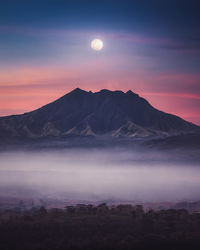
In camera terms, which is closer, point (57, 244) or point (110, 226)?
point (57, 244)

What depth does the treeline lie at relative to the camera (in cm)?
12312

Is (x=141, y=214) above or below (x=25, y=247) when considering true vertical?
above

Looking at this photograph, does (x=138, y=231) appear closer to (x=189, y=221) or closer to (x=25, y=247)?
(x=189, y=221)

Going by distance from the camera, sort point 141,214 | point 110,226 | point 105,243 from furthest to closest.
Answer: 1. point 141,214
2. point 110,226
3. point 105,243

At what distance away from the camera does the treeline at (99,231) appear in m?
123

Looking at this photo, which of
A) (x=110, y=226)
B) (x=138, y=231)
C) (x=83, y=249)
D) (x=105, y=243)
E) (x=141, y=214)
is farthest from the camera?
(x=141, y=214)

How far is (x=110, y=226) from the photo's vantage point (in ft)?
509

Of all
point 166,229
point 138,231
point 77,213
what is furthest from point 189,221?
point 77,213

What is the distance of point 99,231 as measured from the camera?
146 metres

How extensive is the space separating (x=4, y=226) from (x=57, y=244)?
29261 mm

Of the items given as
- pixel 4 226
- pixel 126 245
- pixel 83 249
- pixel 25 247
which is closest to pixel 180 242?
pixel 126 245

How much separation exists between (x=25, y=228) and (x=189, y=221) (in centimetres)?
6391

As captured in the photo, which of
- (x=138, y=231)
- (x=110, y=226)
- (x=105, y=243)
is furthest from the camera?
(x=110, y=226)

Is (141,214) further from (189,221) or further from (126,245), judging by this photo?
(126,245)
